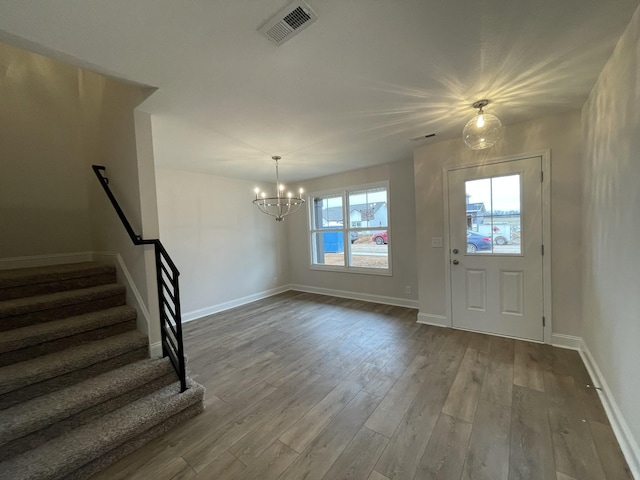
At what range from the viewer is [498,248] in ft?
9.75

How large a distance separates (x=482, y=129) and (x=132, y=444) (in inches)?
140

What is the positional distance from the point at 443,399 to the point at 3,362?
3.14 metres

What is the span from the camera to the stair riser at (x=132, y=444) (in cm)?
143

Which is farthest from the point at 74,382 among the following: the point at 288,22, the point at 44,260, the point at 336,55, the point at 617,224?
the point at 617,224

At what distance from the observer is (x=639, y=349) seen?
4.43ft

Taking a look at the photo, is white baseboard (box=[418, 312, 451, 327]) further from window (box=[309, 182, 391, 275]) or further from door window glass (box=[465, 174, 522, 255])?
window (box=[309, 182, 391, 275])

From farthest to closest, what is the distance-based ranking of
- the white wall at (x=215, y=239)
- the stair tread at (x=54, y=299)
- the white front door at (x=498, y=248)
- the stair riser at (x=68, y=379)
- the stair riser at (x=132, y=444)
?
the white wall at (x=215, y=239) < the white front door at (x=498, y=248) < the stair tread at (x=54, y=299) < the stair riser at (x=68, y=379) < the stair riser at (x=132, y=444)

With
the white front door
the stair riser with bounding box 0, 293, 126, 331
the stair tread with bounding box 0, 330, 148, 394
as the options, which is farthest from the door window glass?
the stair riser with bounding box 0, 293, 126, 331

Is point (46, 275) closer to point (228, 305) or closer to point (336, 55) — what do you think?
point (228, 305)

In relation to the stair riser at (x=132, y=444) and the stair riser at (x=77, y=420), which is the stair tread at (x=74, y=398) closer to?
the stair riser at (x=77, y=420)

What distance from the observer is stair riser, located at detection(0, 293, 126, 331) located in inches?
74.5

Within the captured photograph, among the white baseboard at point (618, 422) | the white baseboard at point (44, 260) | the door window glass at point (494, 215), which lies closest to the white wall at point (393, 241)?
the door window glass at point (494, 215)

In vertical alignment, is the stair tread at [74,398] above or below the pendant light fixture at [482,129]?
below

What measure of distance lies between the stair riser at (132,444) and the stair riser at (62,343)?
2.93ft
